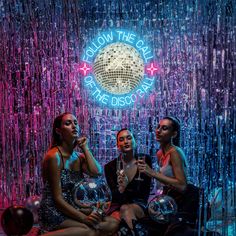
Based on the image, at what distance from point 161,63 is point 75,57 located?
1.13m

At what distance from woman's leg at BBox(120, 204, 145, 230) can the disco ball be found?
57 cm

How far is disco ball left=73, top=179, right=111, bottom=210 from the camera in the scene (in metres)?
3.26

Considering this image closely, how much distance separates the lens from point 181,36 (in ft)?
23.2

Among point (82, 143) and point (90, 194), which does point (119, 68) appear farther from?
point (90, 194)

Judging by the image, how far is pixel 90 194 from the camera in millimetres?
3256

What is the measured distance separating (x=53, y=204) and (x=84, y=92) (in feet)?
11.8

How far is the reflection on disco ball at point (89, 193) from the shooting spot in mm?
3258

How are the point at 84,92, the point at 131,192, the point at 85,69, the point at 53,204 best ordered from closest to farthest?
the point at 53,204 → the point at 131,192 → the point at 85,69 → the point at 84,92

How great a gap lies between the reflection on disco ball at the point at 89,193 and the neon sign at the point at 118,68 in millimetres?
2810

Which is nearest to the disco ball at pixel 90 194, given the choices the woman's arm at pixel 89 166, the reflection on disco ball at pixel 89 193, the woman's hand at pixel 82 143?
the reflection on disco ball at pixel 89 193

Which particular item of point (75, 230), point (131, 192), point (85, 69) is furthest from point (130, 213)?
point (85, 69)

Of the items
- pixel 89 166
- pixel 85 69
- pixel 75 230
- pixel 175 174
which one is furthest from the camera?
pixel 85 69

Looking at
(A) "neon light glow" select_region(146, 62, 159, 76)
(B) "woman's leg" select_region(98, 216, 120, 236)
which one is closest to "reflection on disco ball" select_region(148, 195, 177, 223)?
(B) "woman's leg" select_region(98, 216, 120, 236)

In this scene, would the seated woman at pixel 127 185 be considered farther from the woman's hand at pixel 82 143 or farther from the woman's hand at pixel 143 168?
the woman's hand at pixel 82 143
